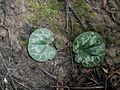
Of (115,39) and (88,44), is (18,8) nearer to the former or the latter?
(88,44)

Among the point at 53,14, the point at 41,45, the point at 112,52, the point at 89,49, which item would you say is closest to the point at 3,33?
the point at 41,45

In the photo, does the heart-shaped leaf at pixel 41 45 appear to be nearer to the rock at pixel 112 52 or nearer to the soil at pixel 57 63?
the soil at pixel 57 63

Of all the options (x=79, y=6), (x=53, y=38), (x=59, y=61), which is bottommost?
(x=59, y=61)

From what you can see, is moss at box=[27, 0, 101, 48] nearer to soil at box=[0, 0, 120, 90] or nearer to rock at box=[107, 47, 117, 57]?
soil at box=[0, 0, 120, 90]

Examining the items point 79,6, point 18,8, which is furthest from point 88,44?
point 18,8

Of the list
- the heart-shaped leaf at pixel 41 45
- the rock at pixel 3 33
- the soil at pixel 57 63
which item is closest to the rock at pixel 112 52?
the soil at pixel 57 63

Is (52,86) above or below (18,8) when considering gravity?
below
